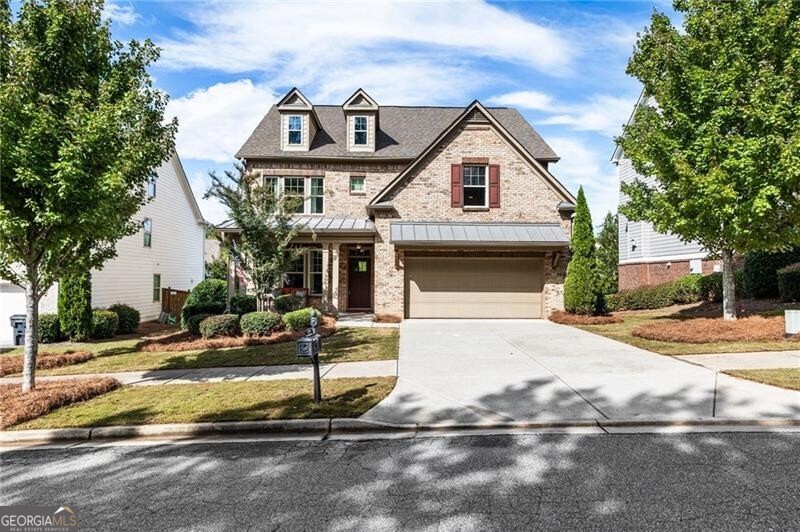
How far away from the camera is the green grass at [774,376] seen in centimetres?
655

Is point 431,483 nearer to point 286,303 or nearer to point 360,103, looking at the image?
point 286,303

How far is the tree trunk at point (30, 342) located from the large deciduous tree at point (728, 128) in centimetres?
1429

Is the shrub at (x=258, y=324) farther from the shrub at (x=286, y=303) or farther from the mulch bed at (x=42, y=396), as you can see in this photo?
the mulch bed at (x=42, y=396)

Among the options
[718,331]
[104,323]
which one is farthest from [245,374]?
[718,331]

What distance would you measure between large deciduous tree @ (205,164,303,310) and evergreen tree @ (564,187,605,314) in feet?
33.9

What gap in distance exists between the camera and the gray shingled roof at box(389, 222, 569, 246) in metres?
16.2

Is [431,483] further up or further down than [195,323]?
further down

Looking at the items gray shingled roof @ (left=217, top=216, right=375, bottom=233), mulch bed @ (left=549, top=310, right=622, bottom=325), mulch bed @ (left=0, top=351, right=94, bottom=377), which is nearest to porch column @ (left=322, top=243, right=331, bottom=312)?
gray shingled roof @ (left=217, top=216, right=375, bottom=233)

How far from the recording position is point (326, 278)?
17812 mm

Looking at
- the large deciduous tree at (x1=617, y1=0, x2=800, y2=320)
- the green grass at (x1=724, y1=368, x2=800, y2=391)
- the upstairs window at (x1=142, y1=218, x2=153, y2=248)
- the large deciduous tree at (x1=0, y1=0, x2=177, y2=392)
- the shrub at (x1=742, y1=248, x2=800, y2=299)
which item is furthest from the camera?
the upstairs window at (x1=142, y1=218, x2=153, y2=248)

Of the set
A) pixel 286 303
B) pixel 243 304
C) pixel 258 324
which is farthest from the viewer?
pixel 286 303

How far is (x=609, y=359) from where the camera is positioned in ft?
29.2

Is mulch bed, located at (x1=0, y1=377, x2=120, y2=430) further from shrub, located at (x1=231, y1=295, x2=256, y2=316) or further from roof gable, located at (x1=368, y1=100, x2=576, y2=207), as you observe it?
roof gable, located at (x1=368, y1=100, x2=576, y2=207)

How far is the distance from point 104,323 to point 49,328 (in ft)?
4.80
